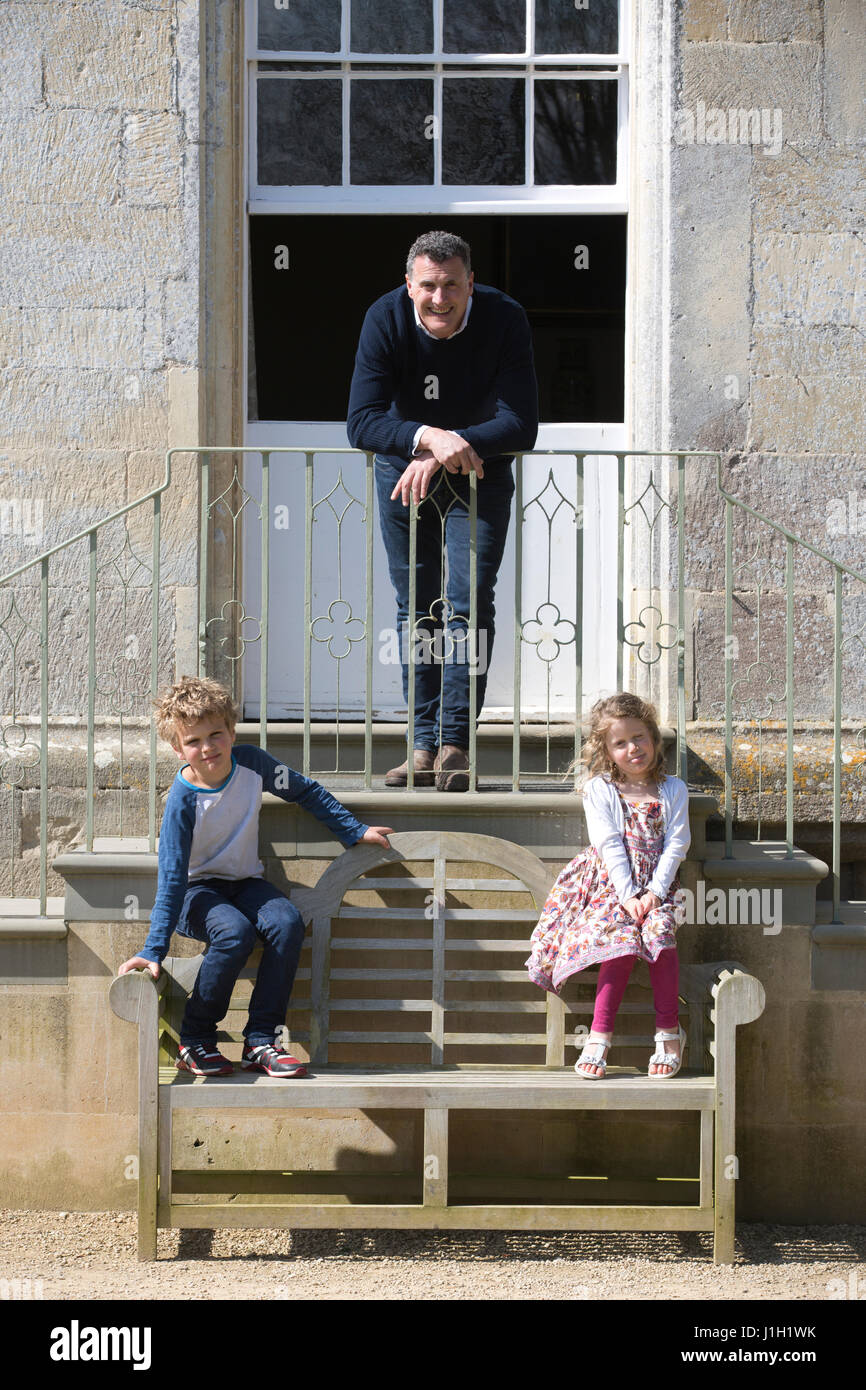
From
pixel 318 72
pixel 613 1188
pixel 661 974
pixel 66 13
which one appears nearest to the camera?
pixel 661 974

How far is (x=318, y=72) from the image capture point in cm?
561

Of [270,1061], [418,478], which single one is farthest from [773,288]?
[270,1061]

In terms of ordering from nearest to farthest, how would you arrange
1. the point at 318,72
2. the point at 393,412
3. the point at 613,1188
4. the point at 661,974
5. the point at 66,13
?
the point at 661,974 < the point at 613,1188 < the point at 393,412 < the point at 66,13 < the point at 318,72

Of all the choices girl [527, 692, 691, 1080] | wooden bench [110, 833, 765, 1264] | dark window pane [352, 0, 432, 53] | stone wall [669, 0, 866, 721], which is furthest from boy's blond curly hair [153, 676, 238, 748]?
dark window pane [352, 0, 432, 53]

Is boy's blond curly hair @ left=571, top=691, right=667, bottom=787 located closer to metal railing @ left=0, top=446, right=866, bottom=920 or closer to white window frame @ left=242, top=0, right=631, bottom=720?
metal railing @ left=0, top=446, right=866, bottom=920

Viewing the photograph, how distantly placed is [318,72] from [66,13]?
959 millimetres

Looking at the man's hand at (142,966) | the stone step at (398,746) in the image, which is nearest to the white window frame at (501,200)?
the stone step at (398,746)

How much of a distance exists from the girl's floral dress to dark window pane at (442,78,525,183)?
108 inches

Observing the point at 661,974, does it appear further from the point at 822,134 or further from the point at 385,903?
the point at 822,134

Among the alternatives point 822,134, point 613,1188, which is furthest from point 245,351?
point 613,1188

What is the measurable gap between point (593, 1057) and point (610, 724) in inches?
37.1

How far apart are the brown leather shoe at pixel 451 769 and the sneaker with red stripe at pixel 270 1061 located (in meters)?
0.97

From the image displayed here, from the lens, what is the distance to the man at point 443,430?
4.51 metres

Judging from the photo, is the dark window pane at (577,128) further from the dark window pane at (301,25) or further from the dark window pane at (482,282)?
the dark window pane at (301,25)
